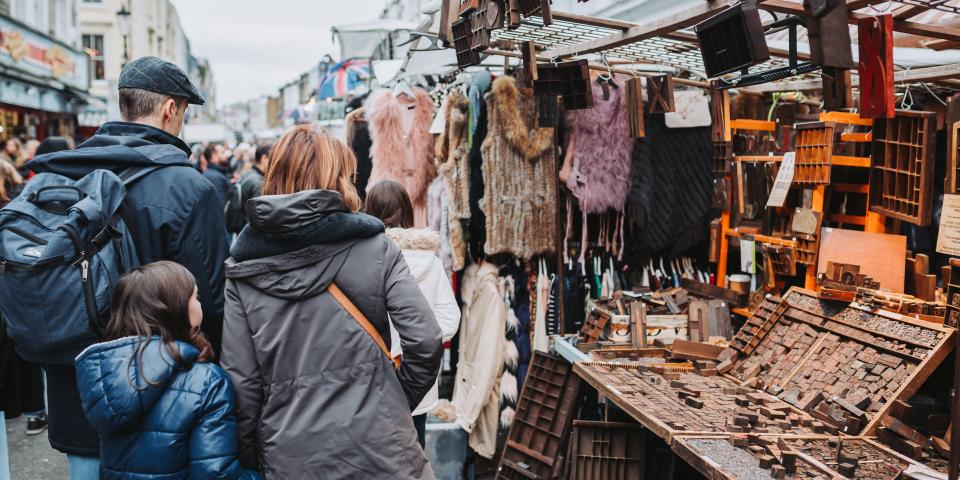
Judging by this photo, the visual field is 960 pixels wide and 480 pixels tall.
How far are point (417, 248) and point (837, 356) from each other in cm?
191

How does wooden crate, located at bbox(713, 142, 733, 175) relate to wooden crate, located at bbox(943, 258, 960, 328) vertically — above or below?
above

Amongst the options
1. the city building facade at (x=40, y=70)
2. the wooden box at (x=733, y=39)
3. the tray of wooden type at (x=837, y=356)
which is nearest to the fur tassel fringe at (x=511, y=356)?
the tray of wooden type at (x=837, y=356)

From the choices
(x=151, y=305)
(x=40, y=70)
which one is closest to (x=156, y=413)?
(x=151, y=305)

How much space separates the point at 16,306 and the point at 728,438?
238 centimetres

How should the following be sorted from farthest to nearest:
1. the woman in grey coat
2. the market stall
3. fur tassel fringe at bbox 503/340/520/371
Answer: fur tassel fringe at bbox 503/340/520/371, the market stall, the woman in grey coat

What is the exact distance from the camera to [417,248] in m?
3.65

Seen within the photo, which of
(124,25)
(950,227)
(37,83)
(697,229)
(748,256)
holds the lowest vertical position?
(748,256)

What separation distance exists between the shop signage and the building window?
8.17 m

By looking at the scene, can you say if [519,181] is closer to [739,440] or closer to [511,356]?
[511,356]

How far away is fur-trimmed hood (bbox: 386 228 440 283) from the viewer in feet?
11.9

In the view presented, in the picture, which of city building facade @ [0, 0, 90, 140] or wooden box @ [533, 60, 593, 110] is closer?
wooden box @ [533, 60, 593, 110]

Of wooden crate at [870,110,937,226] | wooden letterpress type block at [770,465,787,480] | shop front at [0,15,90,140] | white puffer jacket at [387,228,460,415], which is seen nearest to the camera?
wooden letterpress type block at [770,465,787,480]

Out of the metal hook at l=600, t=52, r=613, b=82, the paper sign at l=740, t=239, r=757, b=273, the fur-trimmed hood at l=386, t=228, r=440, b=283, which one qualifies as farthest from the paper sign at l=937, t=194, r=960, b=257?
the fur-trimmed hood at l=386, t=228, r=440, b=283

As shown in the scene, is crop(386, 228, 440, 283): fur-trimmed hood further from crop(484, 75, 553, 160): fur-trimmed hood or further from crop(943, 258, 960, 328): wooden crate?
crop(943, 258, 960, 328): wooden crate
